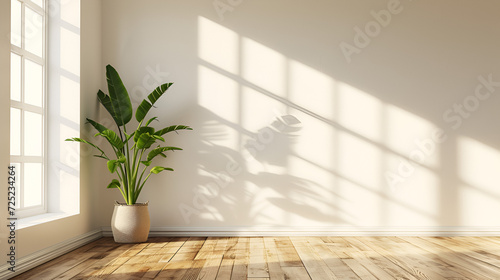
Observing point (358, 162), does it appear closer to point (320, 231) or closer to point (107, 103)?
point (320, 231)

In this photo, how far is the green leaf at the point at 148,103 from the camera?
372 cm

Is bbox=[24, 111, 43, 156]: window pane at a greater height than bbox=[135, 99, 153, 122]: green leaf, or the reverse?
bbox=[135, 99, 153, 122]: green leaf

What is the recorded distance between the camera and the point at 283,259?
9.87ft

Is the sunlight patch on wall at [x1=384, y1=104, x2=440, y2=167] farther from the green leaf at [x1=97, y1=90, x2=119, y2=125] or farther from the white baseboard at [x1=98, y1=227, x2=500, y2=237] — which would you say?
the green leaf at [x1=97, y1=90, x2=119, y2=125]

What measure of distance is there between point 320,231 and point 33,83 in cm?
262

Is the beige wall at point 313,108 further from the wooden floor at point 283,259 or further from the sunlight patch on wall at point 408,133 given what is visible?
the wooden floor at point 283,259

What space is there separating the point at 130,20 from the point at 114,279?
8.18 feet

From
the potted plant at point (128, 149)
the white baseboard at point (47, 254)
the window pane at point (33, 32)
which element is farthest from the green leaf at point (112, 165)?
the window pane at point (33, 32)

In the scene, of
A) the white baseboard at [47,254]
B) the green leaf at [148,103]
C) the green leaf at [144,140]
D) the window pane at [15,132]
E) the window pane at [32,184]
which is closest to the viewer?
the white baseboard at [47,254]

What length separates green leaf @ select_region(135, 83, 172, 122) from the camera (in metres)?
3.72

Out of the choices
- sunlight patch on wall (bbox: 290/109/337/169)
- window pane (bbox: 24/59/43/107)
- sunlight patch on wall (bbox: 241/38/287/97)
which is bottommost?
sunlight patch on wall (bbox: 290/109/337/169)

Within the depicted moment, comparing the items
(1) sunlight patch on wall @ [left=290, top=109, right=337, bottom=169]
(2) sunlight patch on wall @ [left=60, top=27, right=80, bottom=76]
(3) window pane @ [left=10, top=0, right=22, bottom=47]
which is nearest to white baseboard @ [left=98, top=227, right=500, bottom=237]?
(1) sunlight patch on wall @ [left=290, top=109, right=337, bottom=169]

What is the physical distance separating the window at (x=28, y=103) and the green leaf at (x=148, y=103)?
0.71 metres

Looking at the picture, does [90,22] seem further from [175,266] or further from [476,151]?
[476,151]
